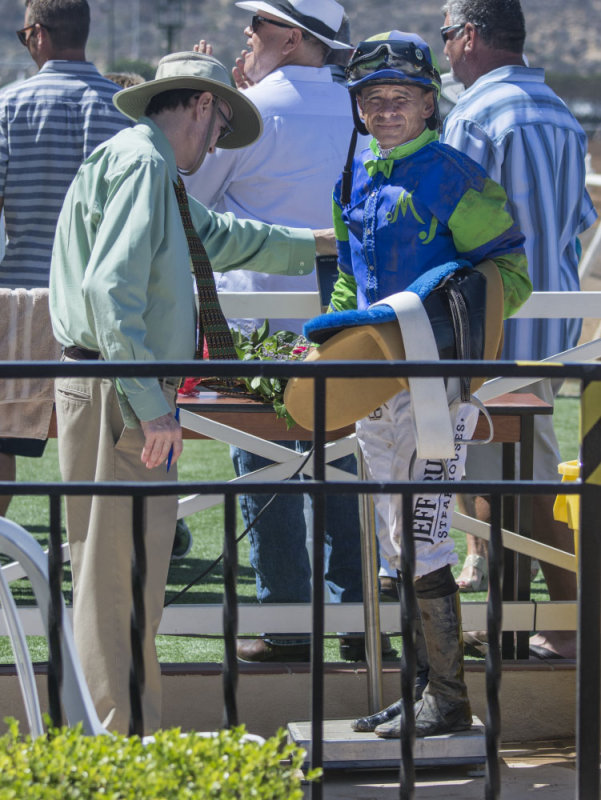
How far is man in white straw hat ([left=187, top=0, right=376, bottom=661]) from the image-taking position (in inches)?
190

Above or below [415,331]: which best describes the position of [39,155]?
above

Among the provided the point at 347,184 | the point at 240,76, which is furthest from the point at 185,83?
the point at 240,76

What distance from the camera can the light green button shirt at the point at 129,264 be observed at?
10.7 feet

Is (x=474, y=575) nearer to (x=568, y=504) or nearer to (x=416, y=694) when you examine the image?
(x=568, y=504)

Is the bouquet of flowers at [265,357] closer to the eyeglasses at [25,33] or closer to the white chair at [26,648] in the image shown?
the white chair at [26,648]

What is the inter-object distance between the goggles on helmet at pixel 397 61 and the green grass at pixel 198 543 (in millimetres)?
2056

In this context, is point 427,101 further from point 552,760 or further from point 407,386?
point 552,760

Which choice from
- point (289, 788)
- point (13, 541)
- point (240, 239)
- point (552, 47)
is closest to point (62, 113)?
point (240, 239)

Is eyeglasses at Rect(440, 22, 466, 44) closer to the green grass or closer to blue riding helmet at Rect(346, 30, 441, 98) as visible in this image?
blue riding helmet at Rect(346, 30, 441, 98)

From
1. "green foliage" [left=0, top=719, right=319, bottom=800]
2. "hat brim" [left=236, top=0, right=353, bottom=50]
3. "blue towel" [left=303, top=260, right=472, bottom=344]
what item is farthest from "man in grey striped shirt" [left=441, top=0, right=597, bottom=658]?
"green foliage" [left=0, top=719, right=319, bottom=800]

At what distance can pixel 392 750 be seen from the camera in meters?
3.63

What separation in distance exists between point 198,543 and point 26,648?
4258 millimetres

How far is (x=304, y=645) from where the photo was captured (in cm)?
468

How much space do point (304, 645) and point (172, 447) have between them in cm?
150
